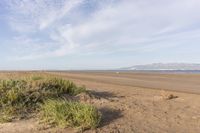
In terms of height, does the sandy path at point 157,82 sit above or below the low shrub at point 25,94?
below

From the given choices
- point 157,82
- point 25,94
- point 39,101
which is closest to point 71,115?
point 39,101

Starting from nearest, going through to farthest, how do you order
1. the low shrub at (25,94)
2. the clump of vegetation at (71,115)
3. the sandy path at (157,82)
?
the clump of vegetation at (71,115) < the low shrub at (25,94) < the sandy path at (157,82)

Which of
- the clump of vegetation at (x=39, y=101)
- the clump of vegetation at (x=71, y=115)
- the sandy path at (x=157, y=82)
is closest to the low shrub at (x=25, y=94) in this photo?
the clump of vegetation at (x=39, y=101)

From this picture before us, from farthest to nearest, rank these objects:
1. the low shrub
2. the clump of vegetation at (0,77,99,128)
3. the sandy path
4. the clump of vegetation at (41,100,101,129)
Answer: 1. the sandy path
2. the low shrub
3. the clump of vegetation at (0,77,99,128)
4. the clump of vegetation at (41,100,101,129)

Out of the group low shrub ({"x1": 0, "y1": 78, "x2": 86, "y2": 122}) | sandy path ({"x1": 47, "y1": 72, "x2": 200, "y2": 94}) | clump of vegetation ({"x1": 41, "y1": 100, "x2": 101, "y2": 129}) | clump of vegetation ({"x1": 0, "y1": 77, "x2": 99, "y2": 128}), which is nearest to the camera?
clump of vegetation ({"x1": 41, "y1": 100, "x2": 101, "y2": 129})

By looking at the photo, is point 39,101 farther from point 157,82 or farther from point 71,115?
point 157,82

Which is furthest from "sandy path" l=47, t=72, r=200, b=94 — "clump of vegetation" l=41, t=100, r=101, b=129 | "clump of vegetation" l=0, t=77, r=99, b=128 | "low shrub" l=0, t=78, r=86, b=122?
"clump of vegetation" l=41, t=100, r=101, b=129

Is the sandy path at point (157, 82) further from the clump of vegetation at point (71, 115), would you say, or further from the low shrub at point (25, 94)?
the clump of vegetation at point (71, 115)

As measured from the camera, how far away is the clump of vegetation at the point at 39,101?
7.79m

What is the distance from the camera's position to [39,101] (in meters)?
9.64

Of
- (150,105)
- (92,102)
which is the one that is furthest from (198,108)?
(92,102)

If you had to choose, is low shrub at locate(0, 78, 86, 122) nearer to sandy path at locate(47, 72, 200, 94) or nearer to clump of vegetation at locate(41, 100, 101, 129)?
clump of vegetation at locate(41, 100, 101, 129)

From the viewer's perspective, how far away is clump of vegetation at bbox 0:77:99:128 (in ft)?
25.6

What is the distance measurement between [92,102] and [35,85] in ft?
6.30
